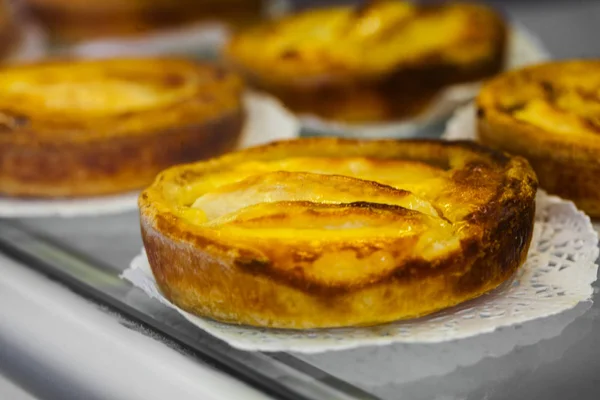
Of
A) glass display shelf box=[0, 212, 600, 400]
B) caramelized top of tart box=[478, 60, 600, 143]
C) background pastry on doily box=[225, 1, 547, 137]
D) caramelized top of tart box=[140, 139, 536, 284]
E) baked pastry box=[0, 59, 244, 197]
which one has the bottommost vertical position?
glass display shelf box=[0, 212, 600, 400]

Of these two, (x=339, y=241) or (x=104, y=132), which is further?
(x=104, y=132)

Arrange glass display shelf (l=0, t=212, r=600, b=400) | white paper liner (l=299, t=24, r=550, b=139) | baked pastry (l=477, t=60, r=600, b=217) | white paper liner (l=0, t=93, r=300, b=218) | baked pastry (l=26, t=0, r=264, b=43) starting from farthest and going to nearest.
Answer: baked pastry (l=26, t=0, r=264, b=43) → white paper liner (l=299, t=24, r=550, b=139) → white paper liner (l=0, t=93, r=300, b=218) → baked pastry (l=477, t=60, r=600, b=217) → glass display shelf (l=0, t=212, r=600, b=400)

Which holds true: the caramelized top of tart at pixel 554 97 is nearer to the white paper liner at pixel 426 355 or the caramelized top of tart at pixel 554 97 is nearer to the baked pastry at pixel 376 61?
the baked pastry at pixel 376 61

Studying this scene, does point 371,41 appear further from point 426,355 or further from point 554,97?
point 426,355

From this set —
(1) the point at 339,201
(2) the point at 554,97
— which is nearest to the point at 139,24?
(2) the point at 554,97

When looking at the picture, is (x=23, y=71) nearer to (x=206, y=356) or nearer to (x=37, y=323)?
(x=37, y=323)

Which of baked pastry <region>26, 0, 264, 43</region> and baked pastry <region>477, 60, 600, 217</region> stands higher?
baked pastry <region>26, 0, 264, 43</region>

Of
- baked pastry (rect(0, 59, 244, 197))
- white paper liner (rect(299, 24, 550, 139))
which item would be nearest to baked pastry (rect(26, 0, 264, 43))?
baked pastry (rect(0, 59, 244, 197))

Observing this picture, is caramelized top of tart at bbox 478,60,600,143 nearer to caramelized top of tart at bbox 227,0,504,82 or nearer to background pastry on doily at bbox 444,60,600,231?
background pastry on doily at bbox 444,60,600,231

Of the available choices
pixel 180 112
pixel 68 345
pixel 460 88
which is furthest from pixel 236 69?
pixel 68 345
